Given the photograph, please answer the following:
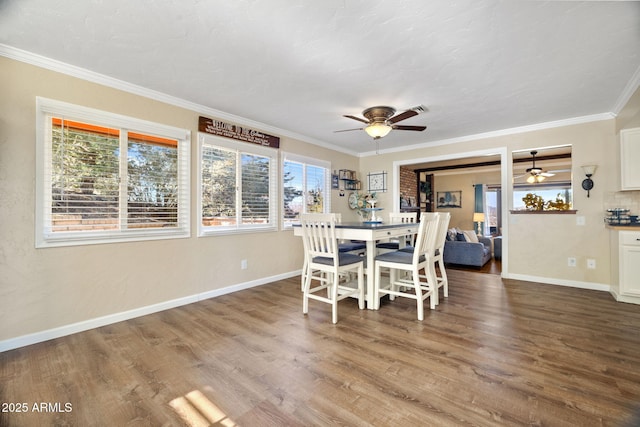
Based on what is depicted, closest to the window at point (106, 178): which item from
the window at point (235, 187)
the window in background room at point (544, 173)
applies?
the window at point (235, 187)

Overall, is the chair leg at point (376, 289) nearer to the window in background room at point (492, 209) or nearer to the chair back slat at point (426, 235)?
the chair back slat at point (426, 235)

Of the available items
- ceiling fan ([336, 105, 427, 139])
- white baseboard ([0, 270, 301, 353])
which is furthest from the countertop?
white baseboard ([0, 270, 301, 353])

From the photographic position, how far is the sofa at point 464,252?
5293 mm

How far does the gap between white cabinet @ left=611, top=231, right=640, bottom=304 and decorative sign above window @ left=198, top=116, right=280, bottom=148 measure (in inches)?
178

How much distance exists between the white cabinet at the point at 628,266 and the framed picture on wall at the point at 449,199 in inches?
234

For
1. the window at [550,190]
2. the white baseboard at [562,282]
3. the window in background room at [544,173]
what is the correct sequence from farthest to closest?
the window at [550,190] < the window in background room at [544,173] < the white baseboard at [562,282]

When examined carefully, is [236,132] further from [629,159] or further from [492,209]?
[492,209]

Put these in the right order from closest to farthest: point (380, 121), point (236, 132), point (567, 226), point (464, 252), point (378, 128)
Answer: point (378, 128), point (380, 121), point (236, 132), point (567, 226), point (464, 252)

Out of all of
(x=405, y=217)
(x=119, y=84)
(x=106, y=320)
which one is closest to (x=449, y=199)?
(x=405, y=217)

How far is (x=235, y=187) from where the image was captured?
3.89m

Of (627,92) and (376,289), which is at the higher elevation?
(627,92)

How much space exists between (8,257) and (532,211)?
6023 millimetres

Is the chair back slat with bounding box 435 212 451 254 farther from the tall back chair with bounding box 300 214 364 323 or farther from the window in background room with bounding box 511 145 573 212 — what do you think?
the window in background room with bounding box 511 145 573 212

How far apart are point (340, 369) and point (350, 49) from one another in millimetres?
2390
